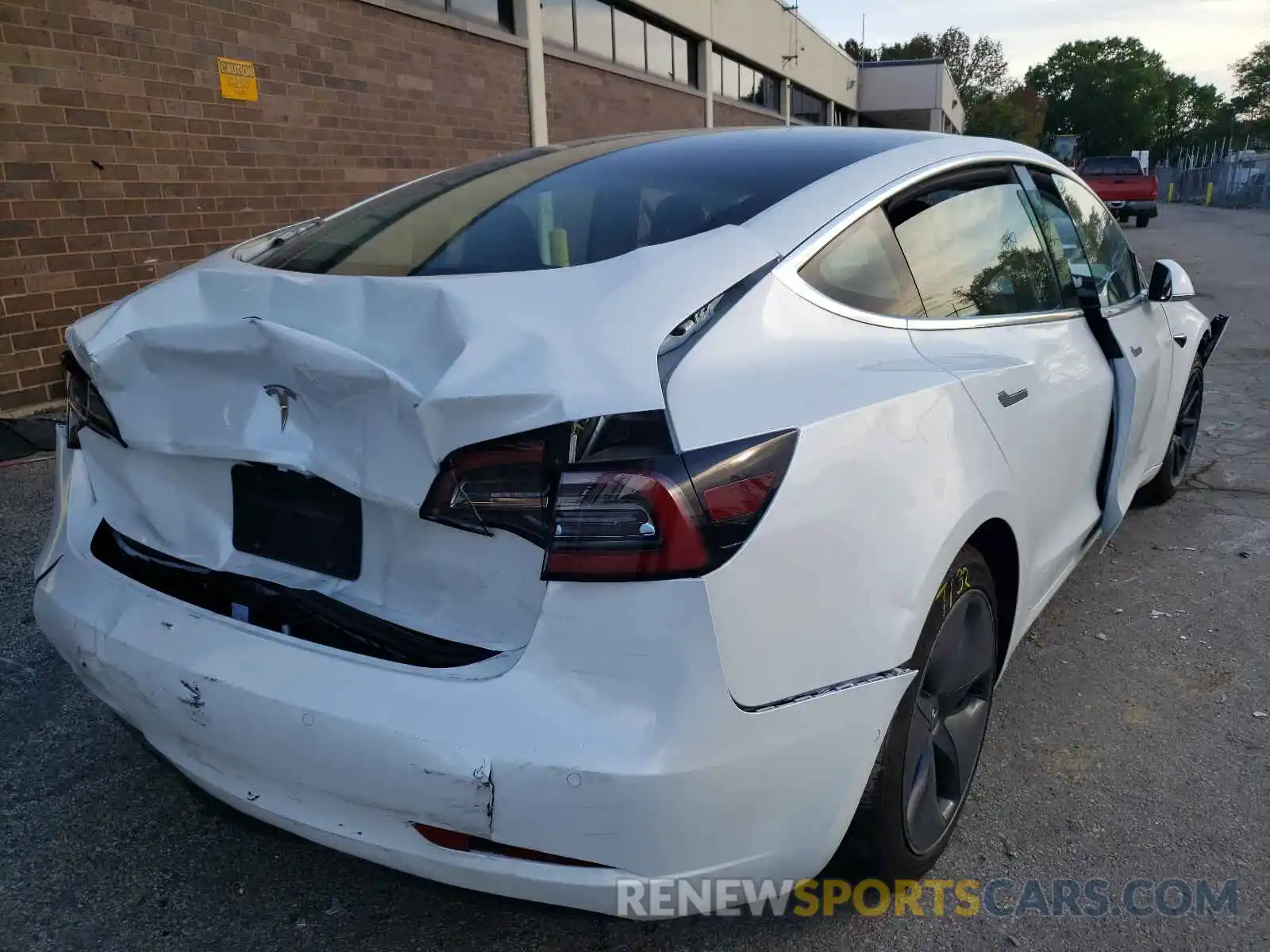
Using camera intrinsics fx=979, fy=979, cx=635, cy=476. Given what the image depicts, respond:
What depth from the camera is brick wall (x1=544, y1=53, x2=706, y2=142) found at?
1312 centimetres

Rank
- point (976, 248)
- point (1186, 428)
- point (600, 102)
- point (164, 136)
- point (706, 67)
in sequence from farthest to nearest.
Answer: point (706, 67), point (600, 102), point (164, 136), point (1186, 428), point (976, 248)

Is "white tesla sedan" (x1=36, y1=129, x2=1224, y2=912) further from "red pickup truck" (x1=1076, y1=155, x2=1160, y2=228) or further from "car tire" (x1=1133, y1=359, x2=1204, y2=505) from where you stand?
"red pickup truck" (x1=1076, y1=155, x2=1160, y2=228)

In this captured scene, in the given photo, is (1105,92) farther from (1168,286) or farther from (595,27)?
(1168,286)

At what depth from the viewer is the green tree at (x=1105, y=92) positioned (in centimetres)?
9456

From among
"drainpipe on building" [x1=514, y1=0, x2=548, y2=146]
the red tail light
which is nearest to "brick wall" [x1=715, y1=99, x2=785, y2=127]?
"drainpipe on building" [x1=514, y1=0, x2=548, y2=146]

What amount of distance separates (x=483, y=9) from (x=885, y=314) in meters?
10.8

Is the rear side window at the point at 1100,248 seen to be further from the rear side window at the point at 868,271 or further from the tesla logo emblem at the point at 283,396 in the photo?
the tesla logo emblem at the point at 283,396

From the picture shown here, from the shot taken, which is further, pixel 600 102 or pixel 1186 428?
pixel 600 102

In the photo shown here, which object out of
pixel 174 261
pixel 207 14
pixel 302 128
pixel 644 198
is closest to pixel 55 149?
pixel 174 261

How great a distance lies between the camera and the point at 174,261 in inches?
282

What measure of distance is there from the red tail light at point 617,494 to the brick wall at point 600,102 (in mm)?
10676

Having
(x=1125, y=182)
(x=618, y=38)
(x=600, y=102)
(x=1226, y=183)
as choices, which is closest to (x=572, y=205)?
(x=600, y=102)

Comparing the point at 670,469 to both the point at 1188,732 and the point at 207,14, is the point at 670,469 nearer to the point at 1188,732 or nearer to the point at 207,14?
the point at 1188,732

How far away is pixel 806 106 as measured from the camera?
32000 millimetres
